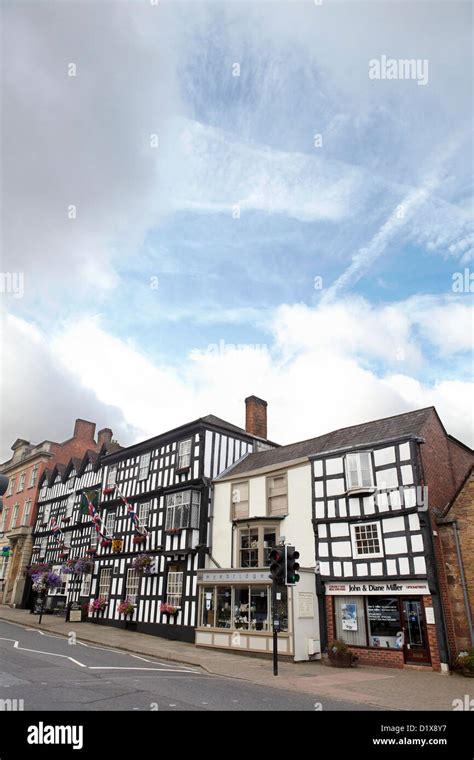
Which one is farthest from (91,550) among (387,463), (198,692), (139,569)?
(198,692)

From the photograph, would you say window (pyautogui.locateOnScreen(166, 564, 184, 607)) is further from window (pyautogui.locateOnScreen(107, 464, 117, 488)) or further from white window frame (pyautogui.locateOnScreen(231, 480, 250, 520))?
window (pyautogui.locateOnScreen(107, 464, 117, 488))

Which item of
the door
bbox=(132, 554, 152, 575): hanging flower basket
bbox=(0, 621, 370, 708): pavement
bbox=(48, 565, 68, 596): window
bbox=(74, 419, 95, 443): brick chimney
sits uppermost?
bbox=(74, 419, 95, 443): brick chimney

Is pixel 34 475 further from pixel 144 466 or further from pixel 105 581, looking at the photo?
pixel 144 466

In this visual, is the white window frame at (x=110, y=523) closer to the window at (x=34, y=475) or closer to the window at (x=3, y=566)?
the window at (x=34, y=475)

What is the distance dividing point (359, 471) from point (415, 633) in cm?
578

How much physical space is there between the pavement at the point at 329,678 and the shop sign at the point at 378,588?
2328 mm

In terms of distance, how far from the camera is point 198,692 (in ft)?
34.2

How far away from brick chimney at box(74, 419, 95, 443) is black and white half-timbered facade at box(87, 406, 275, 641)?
49.7 feet

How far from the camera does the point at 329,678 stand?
545 inches

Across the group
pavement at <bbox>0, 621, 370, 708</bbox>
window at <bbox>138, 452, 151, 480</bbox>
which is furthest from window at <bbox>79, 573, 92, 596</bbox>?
pavement at <bbox>0, 621, 370, 708</bbox>

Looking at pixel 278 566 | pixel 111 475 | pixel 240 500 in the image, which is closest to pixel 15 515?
pixel 111 475

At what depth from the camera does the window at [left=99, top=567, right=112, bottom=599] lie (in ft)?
95.5

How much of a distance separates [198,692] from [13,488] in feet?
141
